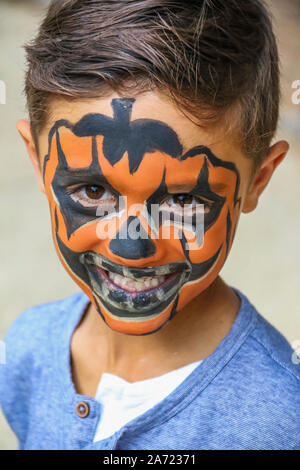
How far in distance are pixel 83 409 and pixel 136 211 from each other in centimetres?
57

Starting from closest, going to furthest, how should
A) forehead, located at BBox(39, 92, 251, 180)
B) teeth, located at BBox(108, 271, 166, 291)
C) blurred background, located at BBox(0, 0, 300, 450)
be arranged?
forehead, located at BBox(39, 92, 251, 180)
teeth, located at BBox(108, 271, 166, 291)
blurred background, located at BBox(0, 0, 300, 450)

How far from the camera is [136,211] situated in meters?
1.29

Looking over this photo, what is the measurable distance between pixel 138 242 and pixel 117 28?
43cm

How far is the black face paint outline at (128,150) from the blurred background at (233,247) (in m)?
1.63

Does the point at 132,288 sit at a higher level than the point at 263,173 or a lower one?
lower

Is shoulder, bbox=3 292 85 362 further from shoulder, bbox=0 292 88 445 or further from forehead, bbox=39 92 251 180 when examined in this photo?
forehead, bbox=39 92 251 180

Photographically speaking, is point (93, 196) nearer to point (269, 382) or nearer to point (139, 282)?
point (139, 282)

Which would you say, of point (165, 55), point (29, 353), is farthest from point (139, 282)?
point (29, 353)

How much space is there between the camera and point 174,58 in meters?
1.25

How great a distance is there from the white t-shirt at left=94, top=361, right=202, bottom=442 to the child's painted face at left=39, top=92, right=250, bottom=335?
20 cm

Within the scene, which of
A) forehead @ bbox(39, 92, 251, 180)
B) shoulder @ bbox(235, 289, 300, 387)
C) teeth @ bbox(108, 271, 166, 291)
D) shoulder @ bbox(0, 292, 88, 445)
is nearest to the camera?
forehead @ bbox(39, 92, 251, 180)

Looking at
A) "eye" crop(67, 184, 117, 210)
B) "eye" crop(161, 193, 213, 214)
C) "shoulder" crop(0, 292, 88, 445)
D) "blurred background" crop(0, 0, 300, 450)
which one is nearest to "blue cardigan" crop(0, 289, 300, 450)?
"shoulder" crop(0, 292, 88, 445)

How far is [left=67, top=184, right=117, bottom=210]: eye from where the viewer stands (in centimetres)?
133
